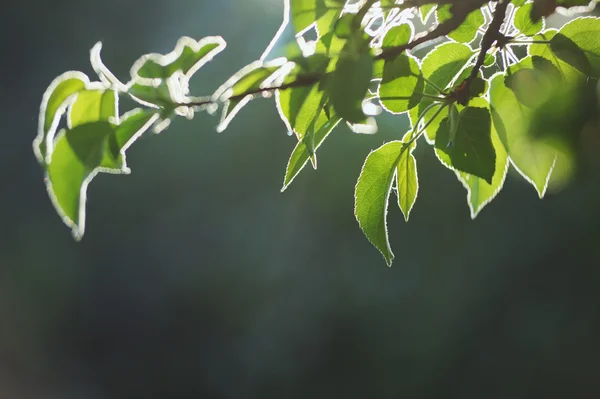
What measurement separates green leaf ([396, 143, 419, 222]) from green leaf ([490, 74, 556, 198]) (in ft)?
0.12

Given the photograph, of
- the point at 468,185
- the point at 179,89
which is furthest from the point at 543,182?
the point at 179,89

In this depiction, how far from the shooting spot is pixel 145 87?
0.56 ft

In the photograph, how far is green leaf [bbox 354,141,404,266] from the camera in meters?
0.23

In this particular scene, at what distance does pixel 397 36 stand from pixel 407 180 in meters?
0.06

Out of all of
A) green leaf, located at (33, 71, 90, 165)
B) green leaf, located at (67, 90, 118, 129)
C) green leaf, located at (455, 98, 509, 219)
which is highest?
green leaf, located at (33, 71, 90, 165)

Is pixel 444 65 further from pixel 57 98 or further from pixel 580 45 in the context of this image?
pixel 57 98

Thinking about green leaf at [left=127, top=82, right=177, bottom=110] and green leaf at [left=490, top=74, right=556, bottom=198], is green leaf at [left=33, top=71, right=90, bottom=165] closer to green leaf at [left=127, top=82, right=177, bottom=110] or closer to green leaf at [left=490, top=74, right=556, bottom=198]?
green leaf at [left=127, top=82, right=177, bottom=110]

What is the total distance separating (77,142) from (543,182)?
171 mm

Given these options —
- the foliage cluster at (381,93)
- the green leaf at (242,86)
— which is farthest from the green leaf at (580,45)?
the green leaf at (242,86)

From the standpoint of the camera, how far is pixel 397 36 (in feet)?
0.72

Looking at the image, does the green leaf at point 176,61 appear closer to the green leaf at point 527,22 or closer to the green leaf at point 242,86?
the green leaf at point 242,86

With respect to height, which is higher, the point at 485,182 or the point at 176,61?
the point at 176,61

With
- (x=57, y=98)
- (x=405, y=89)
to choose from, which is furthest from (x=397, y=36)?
(x=57, y=98)

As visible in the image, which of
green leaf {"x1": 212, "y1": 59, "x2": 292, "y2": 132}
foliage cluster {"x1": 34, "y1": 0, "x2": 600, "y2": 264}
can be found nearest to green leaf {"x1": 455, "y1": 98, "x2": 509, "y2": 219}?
foliage cluster {"x1": 34, "y1": 0, "x2": 600, "y2": 264}
